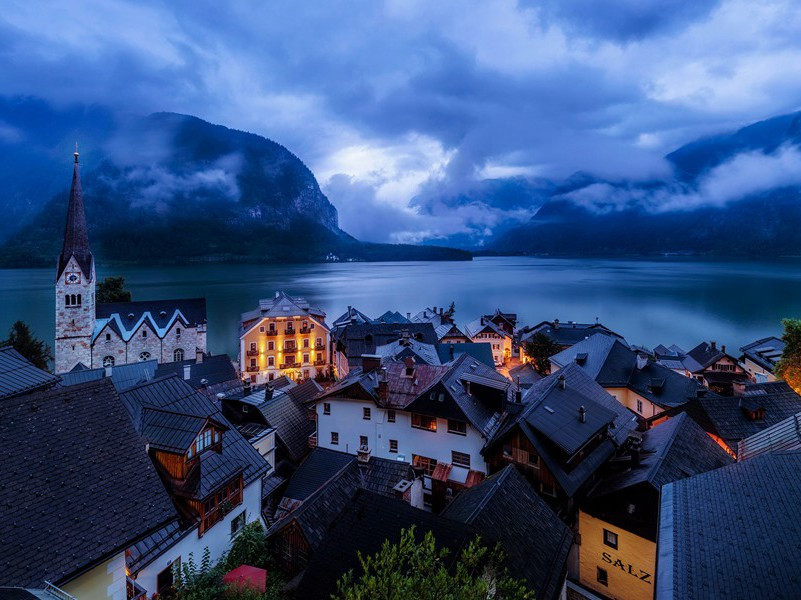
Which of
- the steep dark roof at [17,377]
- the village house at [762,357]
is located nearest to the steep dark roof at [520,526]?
the steep dark roof at [17,377]

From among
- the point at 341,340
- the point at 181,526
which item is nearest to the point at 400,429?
the point at 181,526

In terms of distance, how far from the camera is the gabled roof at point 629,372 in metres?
37.7

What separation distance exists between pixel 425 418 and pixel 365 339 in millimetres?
27583

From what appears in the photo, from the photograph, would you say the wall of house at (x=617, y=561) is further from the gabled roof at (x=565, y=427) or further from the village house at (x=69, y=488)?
the village house at (x=69, y=488)

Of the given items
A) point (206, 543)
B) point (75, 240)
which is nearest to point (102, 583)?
point (206, 543)

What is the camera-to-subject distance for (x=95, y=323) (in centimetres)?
5803

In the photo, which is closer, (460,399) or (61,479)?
(61,479)

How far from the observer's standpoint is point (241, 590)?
1106 centimetres

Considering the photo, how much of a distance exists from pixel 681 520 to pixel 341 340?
47544 mm

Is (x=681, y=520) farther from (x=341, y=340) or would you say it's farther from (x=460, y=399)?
(x=341, y=340)

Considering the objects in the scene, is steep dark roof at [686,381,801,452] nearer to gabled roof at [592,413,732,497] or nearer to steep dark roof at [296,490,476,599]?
gabled roof at [592,413,732,497]

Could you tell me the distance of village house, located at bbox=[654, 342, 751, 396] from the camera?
48625 millimetres

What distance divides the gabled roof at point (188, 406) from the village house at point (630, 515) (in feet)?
50.9

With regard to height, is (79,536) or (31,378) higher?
(31,378)
